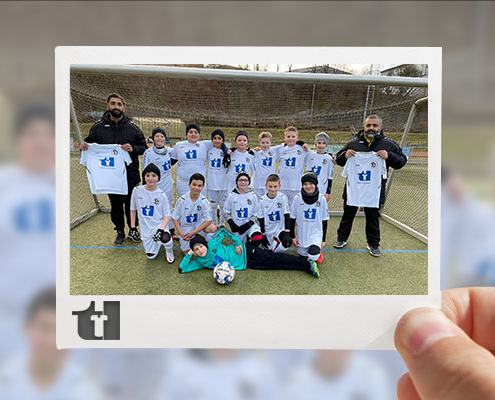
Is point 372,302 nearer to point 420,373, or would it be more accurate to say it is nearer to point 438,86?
point 420,373

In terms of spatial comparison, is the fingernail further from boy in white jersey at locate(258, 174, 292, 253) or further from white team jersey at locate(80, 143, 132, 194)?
white team jersey at locate(80, 143, 132, 194)

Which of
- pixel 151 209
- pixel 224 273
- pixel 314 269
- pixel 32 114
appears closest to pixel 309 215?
pixel 314 269

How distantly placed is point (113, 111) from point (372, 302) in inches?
45.7

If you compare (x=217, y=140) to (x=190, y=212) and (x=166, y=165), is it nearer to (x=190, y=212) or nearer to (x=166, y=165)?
(x=166, y=165)

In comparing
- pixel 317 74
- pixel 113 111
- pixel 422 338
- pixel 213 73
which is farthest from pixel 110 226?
pixel 422 338

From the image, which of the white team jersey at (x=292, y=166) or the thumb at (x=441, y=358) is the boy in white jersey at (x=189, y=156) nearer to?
the white team jersey at (x=292, y=166)

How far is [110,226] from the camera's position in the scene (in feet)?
5.08

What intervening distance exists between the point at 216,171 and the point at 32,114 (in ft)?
2.96

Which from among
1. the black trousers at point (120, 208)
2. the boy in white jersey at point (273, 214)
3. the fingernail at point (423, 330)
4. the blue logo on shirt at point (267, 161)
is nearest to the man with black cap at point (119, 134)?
the black trousers at point (120, 208)

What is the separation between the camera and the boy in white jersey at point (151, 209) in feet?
4.05

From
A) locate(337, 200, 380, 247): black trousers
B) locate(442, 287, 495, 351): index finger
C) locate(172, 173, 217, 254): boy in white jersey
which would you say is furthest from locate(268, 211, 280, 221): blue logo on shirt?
locate(442, 287, 495, 351): index finger

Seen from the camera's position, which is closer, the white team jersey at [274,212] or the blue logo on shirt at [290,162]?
the white team jersey at [274,212]

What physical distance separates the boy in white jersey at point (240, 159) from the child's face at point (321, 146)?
403 mm

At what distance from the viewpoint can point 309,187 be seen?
1.18m
